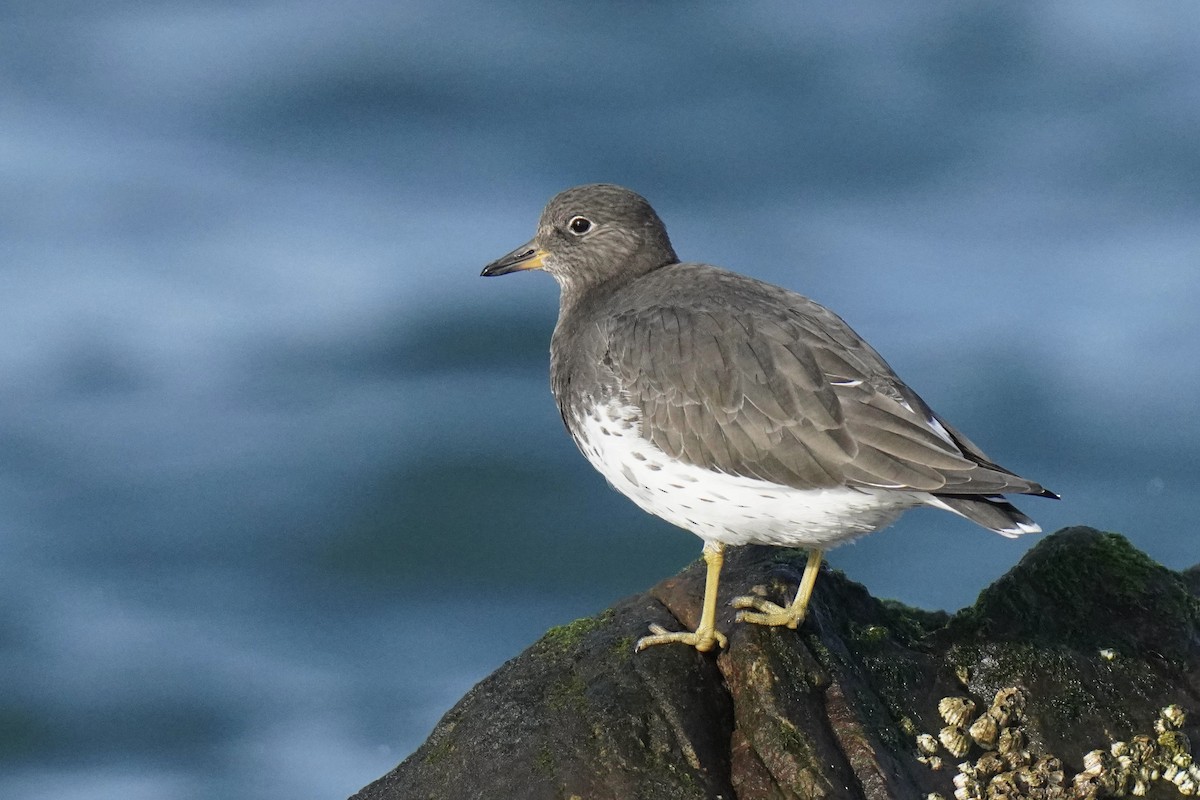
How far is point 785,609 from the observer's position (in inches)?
285

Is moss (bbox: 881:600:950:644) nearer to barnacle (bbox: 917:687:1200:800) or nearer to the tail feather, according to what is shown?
barnacle (bbox: 917:687:1200:800)

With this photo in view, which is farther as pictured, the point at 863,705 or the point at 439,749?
the point at 439,749

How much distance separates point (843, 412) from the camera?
285 inches

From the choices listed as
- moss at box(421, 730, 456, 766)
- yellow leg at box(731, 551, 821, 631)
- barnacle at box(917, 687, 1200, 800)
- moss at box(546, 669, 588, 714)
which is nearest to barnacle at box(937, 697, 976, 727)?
barnacle at box(917, 687, 1200, 800)

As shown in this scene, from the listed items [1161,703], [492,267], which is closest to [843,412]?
[1161,703]

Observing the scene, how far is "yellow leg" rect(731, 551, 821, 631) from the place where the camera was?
279 inches

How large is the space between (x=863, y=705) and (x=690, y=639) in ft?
2.89

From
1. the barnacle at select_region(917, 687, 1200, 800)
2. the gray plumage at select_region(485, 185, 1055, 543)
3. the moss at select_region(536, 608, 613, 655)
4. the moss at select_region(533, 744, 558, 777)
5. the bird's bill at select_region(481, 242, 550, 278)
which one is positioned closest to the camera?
the moss at select_region(533, 744, 558, 777)

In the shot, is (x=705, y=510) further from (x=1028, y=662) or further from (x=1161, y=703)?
(x=1161, y=703)

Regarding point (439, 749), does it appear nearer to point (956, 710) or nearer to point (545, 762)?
point (545, 762)

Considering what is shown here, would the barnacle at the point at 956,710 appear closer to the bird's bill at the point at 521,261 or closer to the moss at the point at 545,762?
the moss at the point at 545,762

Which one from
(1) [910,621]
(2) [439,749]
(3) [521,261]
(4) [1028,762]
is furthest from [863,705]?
(3) [521,261]

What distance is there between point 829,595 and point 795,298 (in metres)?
1.63

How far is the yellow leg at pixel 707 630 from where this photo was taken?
6988 millimetres
